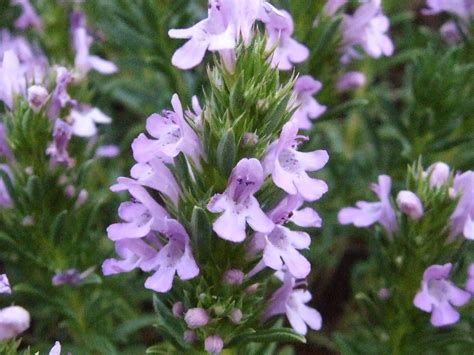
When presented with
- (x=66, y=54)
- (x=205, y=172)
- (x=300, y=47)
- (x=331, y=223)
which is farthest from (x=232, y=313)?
(x=66, y=54)

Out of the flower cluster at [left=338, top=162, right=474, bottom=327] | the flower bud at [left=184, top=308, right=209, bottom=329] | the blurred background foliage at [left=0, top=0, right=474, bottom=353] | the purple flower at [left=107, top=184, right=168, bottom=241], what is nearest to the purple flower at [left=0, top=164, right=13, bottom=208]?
the blurred background foliage at [left=0, top=0, right=474, bottom=353]

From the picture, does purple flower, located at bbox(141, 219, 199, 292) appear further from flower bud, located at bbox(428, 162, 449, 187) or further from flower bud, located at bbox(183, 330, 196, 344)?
flower bud, located at bbox(428, 162, 449, 187)

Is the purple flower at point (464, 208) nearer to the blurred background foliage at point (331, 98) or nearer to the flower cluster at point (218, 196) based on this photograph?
the flower cluster at point (218, 196)

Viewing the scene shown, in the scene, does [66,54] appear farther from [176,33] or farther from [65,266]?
[176,33]

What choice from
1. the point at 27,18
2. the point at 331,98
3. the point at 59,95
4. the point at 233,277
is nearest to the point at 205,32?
the point at 59,95

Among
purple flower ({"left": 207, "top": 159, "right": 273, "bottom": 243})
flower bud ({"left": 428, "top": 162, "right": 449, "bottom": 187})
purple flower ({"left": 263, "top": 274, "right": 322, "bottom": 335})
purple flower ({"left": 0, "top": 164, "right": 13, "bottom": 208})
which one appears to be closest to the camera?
purple flower ({"left": 207, "top": 159, "right": 273, "bottom": 243})

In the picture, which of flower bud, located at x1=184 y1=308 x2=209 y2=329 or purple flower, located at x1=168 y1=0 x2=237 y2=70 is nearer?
flower bud, located at x1=184 y1=308 x2=209 y2=329
